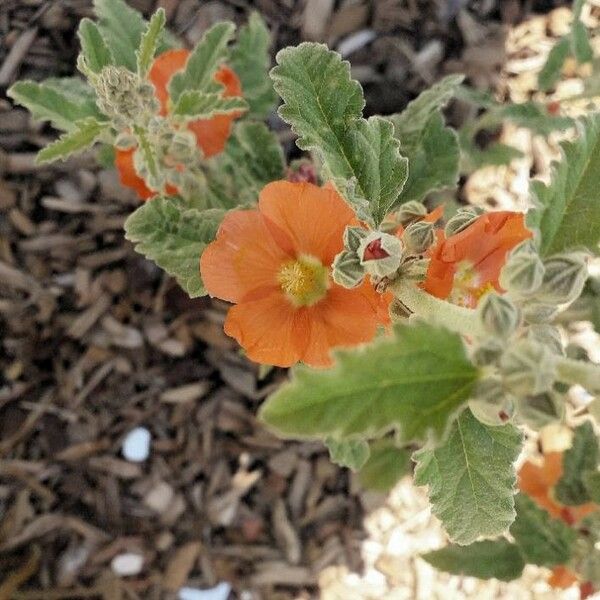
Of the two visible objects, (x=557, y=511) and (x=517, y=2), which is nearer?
(x=557, y=511)

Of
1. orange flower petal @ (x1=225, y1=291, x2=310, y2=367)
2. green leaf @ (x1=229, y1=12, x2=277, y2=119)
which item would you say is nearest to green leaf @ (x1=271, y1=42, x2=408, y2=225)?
orange flower petal @ (x1=225, y1=291, x2=310, y2=367)

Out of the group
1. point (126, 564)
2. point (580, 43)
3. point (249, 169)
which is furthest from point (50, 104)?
point (126, 564)

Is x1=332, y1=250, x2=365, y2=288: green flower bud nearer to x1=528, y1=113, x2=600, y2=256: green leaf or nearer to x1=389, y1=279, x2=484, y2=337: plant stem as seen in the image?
x1=389, y1=279, x2=484, y2=337: plant stem

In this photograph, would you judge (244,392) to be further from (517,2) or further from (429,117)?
(517,2)

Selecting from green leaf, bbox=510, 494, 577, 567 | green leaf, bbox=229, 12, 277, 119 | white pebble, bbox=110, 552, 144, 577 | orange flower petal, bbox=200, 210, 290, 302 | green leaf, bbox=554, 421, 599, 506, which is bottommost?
white pebble, bbox=110, 552, 144, 577

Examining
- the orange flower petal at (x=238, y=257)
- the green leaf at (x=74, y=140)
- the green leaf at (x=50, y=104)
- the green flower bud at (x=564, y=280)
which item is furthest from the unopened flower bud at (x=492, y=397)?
the green leaf at (x=50, y=104)

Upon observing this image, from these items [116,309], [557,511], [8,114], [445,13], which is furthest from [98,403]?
[445,13]

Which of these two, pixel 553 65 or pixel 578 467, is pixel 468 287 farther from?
pixel 553 65
